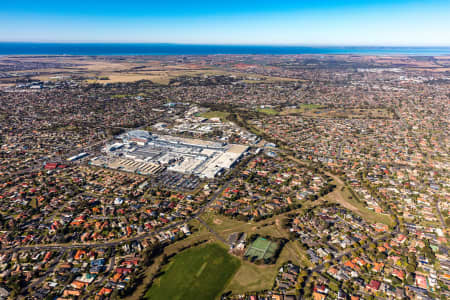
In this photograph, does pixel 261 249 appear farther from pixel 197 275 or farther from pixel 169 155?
pixel 169 155

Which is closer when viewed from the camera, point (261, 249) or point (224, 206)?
point (261, 249)

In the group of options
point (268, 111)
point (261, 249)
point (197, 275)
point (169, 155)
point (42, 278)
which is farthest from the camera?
point (268, 111)

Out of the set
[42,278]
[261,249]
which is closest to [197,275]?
[261,249]

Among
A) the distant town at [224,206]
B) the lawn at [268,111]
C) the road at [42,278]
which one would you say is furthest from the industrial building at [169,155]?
the lawn at [268,111]

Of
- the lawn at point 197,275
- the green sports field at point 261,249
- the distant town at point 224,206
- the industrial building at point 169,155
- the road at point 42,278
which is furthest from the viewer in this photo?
the industrial building at point 169,155

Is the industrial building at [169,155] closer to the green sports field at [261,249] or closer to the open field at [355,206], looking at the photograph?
the green sports field at [261,249]

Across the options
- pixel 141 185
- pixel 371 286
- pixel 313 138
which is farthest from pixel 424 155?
pixel 141 185

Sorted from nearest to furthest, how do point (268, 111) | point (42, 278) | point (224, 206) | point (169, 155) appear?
point (42, 278), point (224, 206), point (169, 155), point (268, 111)

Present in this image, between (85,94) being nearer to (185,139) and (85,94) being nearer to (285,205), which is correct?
(185,139)
